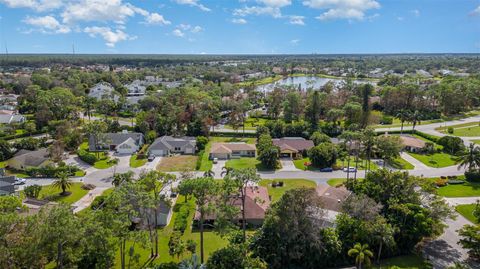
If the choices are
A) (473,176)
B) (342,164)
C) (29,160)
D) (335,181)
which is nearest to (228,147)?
(342,164)

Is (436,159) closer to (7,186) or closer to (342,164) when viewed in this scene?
(342,164)

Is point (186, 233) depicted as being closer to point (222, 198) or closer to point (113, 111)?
point (222, 198)

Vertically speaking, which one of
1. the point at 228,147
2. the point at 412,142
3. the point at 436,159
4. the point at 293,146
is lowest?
the point at 436,159

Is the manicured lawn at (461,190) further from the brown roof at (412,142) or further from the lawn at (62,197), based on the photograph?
the lawn at (62,197)

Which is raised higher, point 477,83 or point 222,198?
point 477,83

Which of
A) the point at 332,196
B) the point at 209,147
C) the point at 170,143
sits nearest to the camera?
the point at 332,196

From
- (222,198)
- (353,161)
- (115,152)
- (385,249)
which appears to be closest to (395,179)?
(385,249)

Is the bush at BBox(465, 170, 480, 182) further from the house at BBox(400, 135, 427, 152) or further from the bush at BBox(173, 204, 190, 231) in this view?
the bush at BBox(173, 204, 190, 231)

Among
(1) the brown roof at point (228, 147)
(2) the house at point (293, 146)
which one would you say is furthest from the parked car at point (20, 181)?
(2) the house at point (293, 146)
